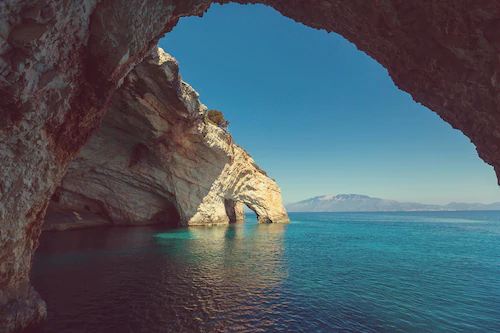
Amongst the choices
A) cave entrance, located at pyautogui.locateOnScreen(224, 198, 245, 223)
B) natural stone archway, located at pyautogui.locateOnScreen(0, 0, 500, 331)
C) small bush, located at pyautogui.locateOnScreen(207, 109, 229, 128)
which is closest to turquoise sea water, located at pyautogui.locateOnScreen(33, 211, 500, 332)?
natural stone archway, located at pyautogui.locateOnScreen(0, 0, 500, 331)

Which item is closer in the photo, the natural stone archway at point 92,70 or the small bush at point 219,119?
the natural stone archway at point 92,70

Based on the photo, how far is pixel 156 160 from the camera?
32469 mm

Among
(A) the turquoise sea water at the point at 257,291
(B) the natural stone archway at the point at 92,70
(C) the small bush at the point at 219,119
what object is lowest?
(A) the turquoise sea water at the point at 257,291

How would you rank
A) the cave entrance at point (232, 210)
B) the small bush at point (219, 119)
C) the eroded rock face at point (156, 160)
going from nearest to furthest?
the eroded rock face at point (156, 160), the small bush at point (219, 119), the cave entrance at point (232, 210)

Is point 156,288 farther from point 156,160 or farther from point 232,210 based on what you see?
point 232,210

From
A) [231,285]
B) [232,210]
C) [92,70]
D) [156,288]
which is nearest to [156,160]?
[156,288]

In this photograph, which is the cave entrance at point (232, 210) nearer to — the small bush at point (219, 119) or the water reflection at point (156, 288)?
the small bush at point (219, 119)

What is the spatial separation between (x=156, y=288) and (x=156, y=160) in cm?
2352

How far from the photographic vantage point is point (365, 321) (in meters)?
8.88

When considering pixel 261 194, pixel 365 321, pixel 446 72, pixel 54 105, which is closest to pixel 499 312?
pixel 365 321

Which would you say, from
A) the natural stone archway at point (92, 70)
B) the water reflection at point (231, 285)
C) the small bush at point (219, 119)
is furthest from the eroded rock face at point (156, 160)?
the water reflection at point (231, 285)

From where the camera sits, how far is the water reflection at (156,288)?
8369 millimetres

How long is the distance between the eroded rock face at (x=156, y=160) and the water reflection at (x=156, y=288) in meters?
12.3

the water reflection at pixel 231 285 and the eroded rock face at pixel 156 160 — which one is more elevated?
the eroded rock face at pixel 156 160
